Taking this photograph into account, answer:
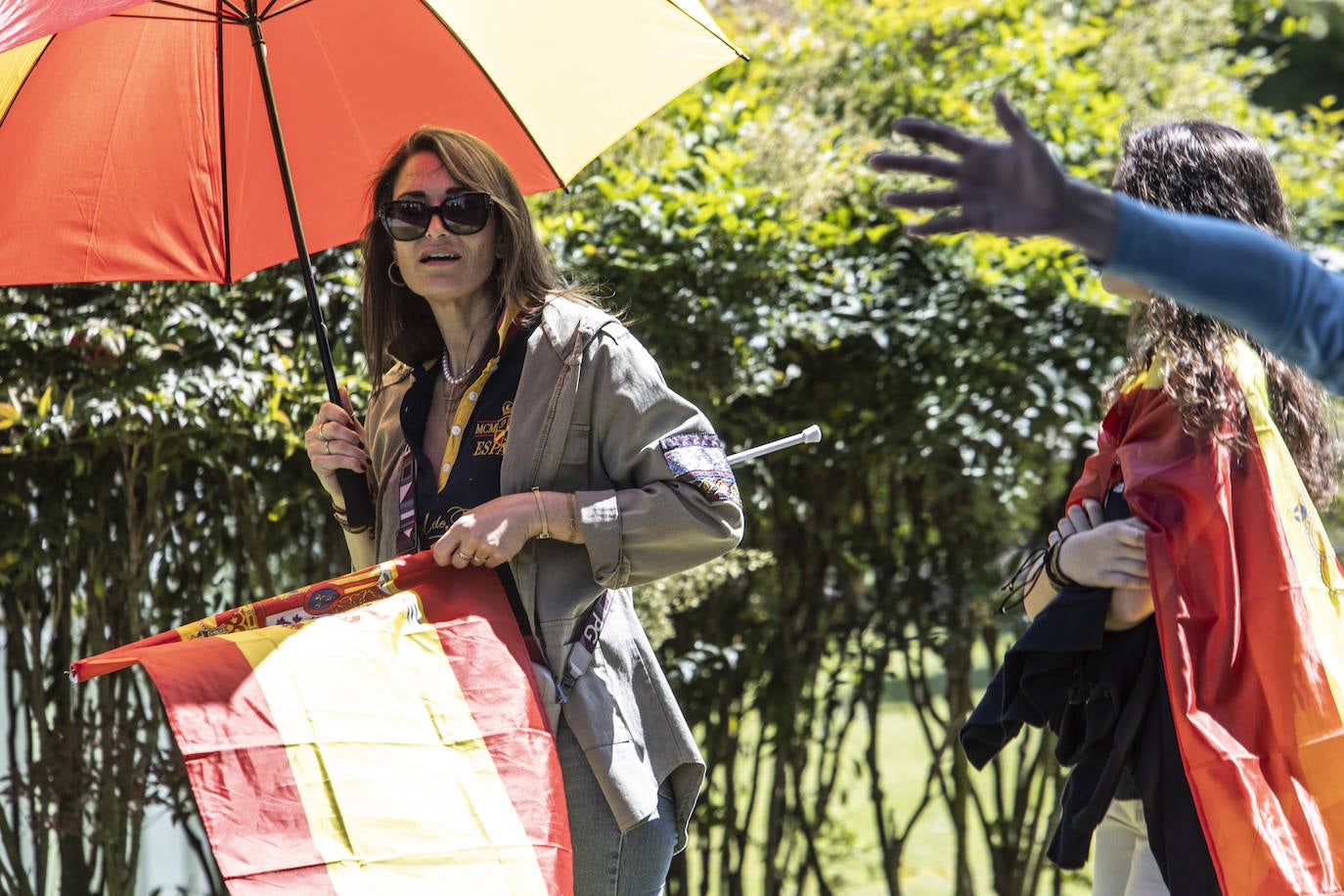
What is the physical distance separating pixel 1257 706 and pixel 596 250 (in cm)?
218

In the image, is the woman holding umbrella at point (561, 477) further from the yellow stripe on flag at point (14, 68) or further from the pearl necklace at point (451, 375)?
the yellow stripe on flag at point (14, 68)

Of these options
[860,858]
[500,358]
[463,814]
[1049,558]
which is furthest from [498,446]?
[860,858]

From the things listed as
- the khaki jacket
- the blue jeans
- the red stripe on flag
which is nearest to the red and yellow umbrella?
the khaki jacket

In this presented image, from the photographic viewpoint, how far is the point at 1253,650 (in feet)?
6.67

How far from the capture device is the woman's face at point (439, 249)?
7.41 ft

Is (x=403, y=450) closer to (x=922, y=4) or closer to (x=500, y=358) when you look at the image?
(x=500, y=358)

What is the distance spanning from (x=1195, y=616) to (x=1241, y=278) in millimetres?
925

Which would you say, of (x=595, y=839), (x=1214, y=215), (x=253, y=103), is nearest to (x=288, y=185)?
(x=253, y=103)

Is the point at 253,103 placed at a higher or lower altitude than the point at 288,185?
higher

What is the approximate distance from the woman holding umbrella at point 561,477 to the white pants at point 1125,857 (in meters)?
0.70

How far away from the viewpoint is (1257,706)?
2023mm

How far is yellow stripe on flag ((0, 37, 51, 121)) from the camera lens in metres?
2.57

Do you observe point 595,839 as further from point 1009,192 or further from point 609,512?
point 1009,192

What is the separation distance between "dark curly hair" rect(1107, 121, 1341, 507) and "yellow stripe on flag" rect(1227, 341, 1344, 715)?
51 millimetres
